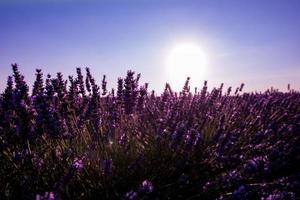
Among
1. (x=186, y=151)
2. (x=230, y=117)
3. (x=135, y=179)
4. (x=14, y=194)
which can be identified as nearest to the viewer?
(x=14, y=194)

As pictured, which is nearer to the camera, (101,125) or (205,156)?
(205,156)

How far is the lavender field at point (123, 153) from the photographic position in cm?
255

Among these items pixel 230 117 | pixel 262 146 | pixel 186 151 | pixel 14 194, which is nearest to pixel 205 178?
pixel 186 151

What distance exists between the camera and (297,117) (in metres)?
4.13

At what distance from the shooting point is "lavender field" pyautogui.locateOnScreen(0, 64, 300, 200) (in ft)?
8.37

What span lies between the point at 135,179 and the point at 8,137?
1.10 metres

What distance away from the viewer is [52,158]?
2.86m

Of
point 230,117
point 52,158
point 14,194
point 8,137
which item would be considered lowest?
point 14,194

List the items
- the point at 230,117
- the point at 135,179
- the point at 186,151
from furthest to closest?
the point at 230,117 → the point at 186,151 → the point at 135,179

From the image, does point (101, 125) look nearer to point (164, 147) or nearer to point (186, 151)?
point (164, 147)

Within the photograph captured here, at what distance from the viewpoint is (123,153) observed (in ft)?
10.2

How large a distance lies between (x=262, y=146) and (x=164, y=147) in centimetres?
78

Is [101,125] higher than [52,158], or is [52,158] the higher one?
[101,125]

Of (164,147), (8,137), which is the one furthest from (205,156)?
(8,137)
